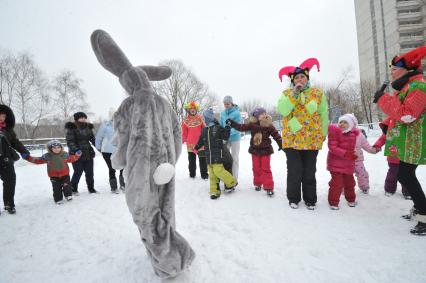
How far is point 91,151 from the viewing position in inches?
207

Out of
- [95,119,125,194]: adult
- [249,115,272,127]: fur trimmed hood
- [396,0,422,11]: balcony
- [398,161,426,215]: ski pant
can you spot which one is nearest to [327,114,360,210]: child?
[398,161,426,215]: ski pant

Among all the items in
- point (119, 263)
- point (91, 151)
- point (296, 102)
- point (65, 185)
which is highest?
point (296, 102)

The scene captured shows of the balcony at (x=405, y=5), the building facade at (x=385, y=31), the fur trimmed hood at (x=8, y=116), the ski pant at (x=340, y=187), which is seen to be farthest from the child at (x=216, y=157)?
the balcony at (x=405, y=5)

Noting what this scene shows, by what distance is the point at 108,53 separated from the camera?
1892 millimetres

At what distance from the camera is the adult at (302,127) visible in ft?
11.0

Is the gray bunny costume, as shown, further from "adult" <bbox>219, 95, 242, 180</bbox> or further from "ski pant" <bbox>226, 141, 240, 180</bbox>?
"ski pant" <bbox>226, 141, 240, 180</bbox>

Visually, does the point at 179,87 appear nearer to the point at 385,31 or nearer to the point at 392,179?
the point at 392,179

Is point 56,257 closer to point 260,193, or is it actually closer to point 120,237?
point 120,237

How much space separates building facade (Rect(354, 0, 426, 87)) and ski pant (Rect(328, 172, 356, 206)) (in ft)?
141

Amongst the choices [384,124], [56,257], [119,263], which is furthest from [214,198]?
[384,124]

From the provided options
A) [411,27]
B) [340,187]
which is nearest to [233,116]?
[340,187]

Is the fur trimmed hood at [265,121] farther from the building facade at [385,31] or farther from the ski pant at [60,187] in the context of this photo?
the building facade at [385,31]

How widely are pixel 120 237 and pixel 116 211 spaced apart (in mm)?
1087

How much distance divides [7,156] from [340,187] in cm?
582
